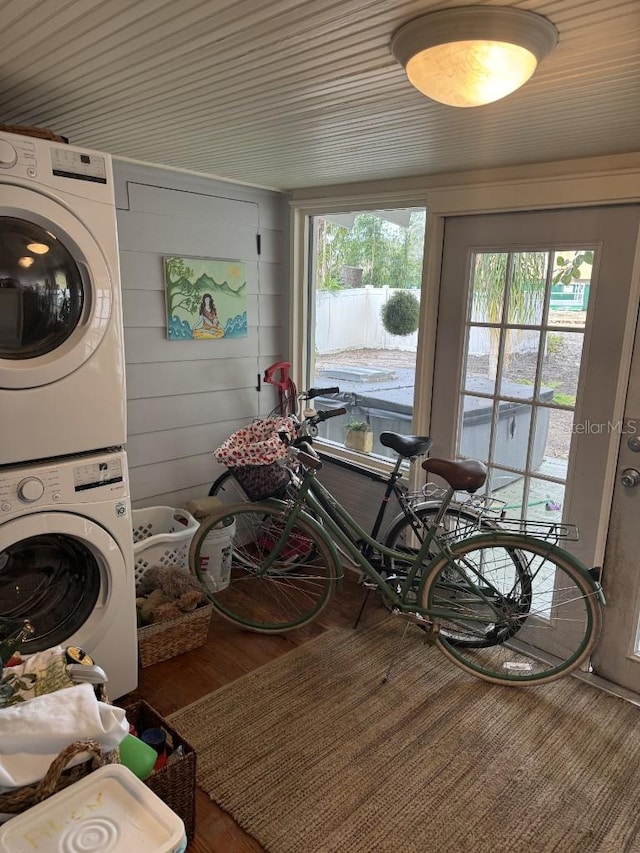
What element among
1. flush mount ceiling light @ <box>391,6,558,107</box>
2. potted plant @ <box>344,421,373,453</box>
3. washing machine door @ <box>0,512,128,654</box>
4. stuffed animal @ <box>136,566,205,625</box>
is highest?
flush mount ceiling light @ <box>391,6,558,107</box>

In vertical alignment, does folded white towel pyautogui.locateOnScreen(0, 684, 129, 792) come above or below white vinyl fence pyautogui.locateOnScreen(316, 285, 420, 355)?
below

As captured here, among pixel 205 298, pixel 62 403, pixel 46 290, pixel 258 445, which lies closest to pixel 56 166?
pixel 46 290

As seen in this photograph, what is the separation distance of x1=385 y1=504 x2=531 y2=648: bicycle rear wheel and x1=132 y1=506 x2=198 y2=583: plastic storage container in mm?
958

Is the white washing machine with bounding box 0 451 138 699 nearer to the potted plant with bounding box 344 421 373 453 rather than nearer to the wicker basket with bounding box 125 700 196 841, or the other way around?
the wicker basket with bounding box 125 700 196 841

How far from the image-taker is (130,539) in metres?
2.12

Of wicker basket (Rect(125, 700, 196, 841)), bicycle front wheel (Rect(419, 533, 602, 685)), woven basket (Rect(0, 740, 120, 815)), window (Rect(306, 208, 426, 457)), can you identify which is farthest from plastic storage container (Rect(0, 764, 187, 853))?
window (Rect(306, 208, 426, 457))

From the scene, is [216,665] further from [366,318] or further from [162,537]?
[366,318]

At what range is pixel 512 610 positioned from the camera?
2398 millimetres

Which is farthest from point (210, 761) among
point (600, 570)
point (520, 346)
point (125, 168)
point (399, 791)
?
point (125, 168)

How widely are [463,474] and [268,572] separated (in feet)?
3.34

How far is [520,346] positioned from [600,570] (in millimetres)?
948

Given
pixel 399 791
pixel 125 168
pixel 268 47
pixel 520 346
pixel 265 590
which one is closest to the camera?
pixel 268 47

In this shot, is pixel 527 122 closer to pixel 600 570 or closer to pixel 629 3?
pixel 629 3

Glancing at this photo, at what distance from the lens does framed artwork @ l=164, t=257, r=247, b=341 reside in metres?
2.95
